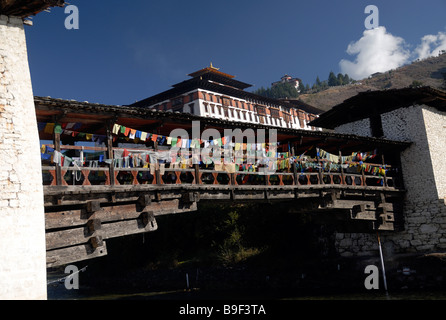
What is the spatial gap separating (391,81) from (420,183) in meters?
107

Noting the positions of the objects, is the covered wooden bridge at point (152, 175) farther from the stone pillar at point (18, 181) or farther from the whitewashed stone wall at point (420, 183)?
the whitewashed stone wall at point (420, 183)

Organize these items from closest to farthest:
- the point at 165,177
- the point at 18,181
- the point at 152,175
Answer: the point at 18,181 → the point at 152,175 → the point at 165,177

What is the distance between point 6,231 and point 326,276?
17984mm

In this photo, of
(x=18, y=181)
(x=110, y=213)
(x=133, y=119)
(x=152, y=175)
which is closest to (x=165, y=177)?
(x=152, y=175)

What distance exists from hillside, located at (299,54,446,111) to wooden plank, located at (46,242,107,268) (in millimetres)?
99357

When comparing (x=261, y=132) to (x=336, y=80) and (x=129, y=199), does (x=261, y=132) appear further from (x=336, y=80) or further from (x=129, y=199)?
(x=336, y=80)

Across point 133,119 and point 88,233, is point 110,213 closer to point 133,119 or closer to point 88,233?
point 88,233

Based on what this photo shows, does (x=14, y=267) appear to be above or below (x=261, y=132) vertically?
below

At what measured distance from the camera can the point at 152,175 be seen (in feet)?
44.9

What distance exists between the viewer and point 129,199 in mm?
11109

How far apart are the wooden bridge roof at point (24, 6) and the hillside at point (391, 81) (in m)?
99.7

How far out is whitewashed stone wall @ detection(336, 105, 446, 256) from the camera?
19625 mm

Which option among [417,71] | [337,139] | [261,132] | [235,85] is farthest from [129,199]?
[417,71]

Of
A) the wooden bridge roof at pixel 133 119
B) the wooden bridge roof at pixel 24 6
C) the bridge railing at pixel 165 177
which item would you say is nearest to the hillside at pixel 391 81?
the wooden bridge roof at pixel 133 119
